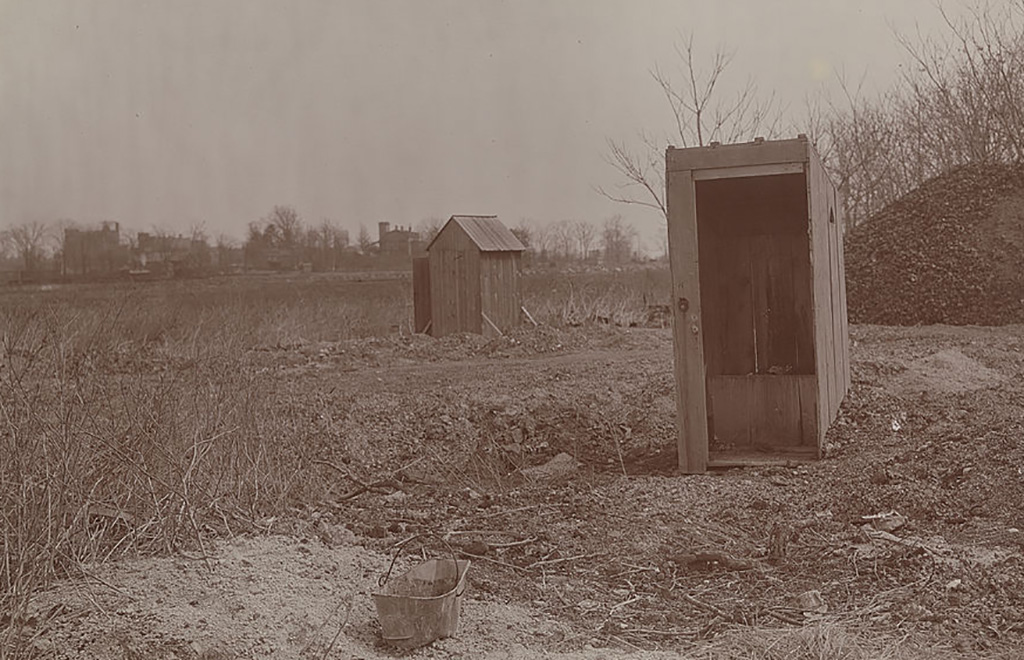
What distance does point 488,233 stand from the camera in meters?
20.0

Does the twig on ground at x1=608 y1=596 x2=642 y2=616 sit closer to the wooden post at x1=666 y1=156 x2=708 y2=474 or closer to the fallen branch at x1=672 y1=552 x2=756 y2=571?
the fallen branch at x1=672 y1=552 x2=756 y2=571

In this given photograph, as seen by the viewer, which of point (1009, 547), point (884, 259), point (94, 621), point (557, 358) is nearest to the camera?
point (94, 621)

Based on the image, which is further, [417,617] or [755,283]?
[755,283]

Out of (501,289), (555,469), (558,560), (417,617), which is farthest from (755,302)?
(501,289)

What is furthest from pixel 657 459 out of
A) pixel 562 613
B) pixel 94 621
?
pixel 94 621

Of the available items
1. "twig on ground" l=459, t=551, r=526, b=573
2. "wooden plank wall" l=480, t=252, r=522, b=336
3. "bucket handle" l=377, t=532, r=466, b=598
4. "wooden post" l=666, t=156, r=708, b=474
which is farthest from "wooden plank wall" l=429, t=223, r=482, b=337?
"twig on ground" l=459, t=551, r=526, b=573

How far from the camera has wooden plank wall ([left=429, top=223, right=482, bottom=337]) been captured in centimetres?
1931

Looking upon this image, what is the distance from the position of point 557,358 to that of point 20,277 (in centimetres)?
2103

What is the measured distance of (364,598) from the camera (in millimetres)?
5156

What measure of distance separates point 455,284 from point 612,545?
13.7 meters

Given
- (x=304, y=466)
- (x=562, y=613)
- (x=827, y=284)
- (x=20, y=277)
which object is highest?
(x=20, y=277)

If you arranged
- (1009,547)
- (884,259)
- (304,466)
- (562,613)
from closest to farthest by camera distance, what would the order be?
(562,613) < (1009,547) < (304,466) < (884,259)

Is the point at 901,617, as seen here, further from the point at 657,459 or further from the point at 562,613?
the point at 657,459

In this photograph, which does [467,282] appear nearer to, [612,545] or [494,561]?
[612,545]
